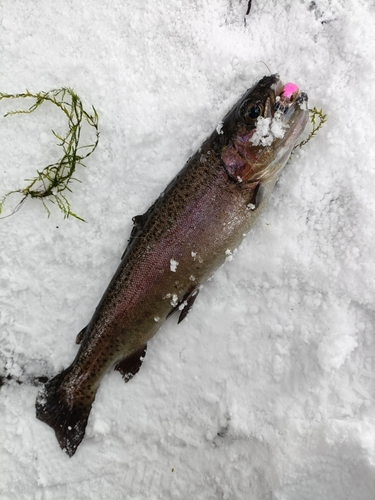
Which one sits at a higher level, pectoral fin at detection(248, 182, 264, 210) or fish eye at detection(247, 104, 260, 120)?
fish eye at detection(247, 104, 260, 120)

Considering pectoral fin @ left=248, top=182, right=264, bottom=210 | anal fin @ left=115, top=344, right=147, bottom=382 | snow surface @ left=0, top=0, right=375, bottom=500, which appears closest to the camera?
pectoral fin @ left=248, top=182, right=264, bottom=210

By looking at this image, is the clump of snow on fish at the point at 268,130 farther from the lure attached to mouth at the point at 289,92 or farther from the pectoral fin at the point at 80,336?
the pectoral fin at the point at 80,336

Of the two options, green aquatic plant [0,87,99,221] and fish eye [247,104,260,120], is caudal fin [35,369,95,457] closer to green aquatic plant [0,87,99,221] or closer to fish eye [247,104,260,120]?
green aquatic plant [0,87,99,221]

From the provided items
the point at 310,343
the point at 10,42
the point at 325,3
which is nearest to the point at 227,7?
the point at 325,3

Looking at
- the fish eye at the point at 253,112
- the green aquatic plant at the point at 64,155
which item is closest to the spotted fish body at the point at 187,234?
the fish eye at the point at 253,112

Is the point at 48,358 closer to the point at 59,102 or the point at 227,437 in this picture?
the point at 227,437

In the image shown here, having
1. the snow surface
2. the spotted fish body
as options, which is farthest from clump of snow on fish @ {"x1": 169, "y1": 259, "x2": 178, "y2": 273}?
the snow surface
